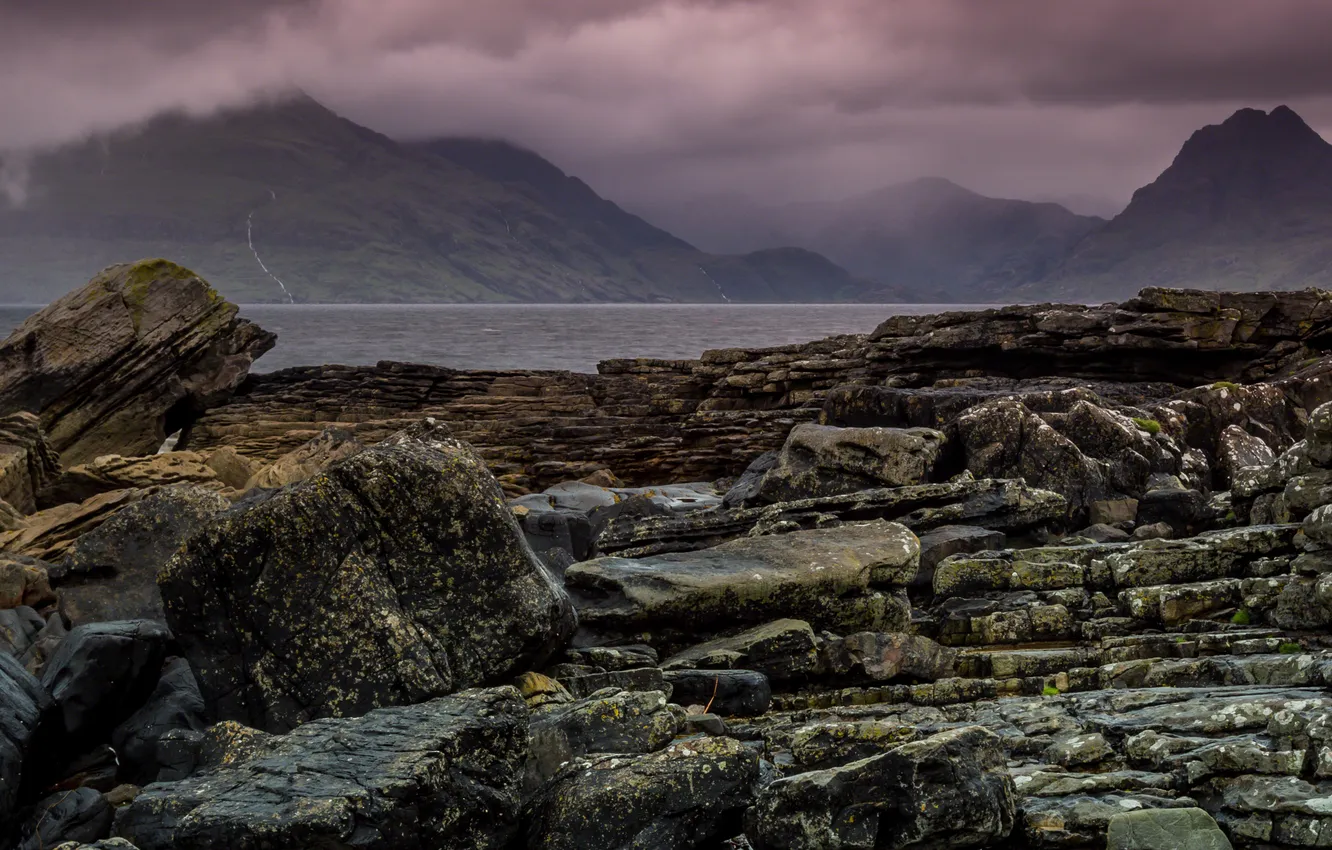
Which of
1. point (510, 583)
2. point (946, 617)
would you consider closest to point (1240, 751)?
point (946, 617)

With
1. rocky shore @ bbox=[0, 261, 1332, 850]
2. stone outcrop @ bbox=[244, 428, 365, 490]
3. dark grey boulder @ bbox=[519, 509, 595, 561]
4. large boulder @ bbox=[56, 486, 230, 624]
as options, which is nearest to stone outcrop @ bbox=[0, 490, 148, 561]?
rocky shore @ bbox=[0, 261, 1332, 850]

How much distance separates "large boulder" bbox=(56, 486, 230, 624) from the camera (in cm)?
1658

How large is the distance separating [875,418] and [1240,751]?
21.9m

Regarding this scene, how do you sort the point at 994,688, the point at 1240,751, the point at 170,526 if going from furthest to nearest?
the point at 170,526 < the point at 994,688 < the point at 1240,751

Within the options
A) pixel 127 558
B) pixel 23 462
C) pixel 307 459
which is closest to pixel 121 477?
pixel 23 462

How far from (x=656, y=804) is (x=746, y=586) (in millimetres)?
5706

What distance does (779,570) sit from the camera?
49.6 ft

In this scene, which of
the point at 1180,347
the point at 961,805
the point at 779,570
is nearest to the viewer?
the point at 961,805

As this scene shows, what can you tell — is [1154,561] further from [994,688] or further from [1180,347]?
[1180,347]

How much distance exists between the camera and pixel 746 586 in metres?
14.9

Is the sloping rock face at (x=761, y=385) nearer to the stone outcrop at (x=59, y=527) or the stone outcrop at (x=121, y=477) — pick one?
the stone outcrop at (x=121, y=477)

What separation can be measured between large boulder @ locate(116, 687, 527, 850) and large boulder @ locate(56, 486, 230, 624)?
6800 millimetres

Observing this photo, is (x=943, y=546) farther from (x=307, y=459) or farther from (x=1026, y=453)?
(x=307, y=459)

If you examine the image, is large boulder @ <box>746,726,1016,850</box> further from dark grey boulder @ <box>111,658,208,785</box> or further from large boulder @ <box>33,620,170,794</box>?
large boulder @ <box>33,620,170,794</box>
